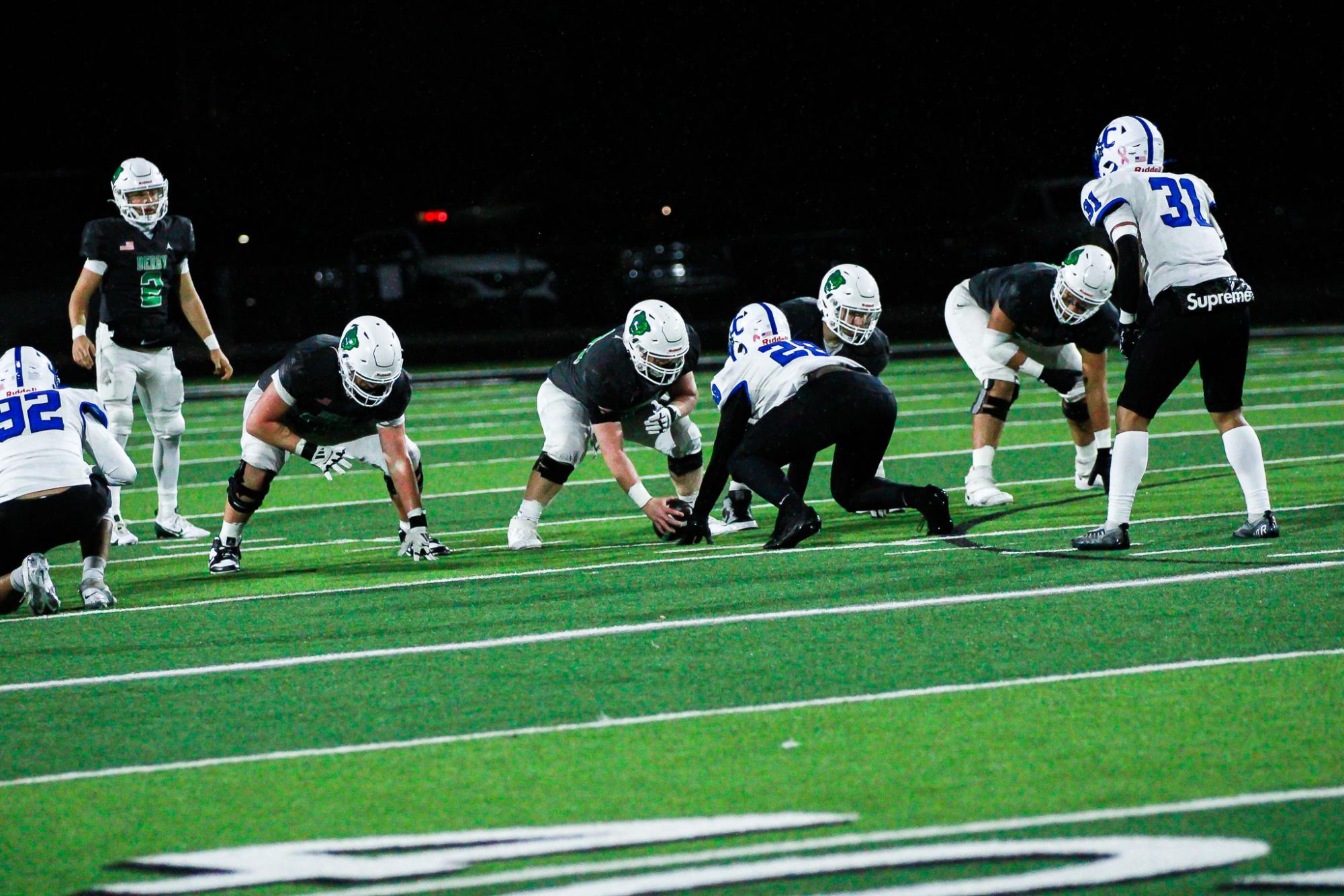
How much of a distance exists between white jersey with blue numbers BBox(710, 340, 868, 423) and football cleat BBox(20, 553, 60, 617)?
10.3 feet

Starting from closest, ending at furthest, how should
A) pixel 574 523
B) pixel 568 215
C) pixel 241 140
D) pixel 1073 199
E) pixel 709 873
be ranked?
1. pixel 709 873
2. pixel 574 523
3. pixel 1073 199
4. pixel 568 215
5. pixel 241 140

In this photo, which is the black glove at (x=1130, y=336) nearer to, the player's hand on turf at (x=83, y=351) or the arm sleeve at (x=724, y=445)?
the arm sleeve at (x=724, y=445)

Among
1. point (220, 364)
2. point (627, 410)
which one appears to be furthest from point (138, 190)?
point (627, 410)

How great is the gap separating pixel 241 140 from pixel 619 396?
25334 millimetres

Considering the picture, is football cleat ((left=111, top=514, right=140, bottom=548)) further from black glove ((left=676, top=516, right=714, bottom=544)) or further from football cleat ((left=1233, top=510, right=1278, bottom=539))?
football cleat ((left=1233, top=510, right=1278, bottom=539))

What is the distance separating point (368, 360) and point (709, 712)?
3.63 metres

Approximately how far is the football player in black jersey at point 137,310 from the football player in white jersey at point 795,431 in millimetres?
3643

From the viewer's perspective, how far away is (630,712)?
5.57 m

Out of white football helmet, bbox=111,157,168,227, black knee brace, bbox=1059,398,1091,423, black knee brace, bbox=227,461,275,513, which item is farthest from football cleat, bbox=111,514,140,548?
black knee brace, bbox=1059,398,1091,423

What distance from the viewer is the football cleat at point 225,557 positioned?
9031 millimetres

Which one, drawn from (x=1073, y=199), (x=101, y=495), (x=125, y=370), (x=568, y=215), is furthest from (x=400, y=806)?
(x=568, y=215)

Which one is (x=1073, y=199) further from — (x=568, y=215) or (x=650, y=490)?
(x=650, y=490)

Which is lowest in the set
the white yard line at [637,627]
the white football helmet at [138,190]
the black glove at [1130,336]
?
the white yard line at [637,627]

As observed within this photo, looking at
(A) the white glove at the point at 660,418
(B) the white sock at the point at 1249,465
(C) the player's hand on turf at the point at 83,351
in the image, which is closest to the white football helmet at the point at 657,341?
(A) the white glove at the point at 660,418
